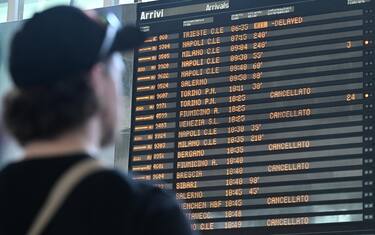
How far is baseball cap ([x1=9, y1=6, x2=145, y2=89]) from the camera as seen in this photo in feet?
3.15

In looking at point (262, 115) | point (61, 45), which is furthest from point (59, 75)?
point (262, 115)

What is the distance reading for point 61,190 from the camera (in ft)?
3.06

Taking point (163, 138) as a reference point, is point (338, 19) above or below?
above

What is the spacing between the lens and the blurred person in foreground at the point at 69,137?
921 mm

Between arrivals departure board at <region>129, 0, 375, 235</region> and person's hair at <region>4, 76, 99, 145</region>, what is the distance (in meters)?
3.40

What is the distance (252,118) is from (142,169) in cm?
69

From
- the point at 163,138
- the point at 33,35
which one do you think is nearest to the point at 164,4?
the point at 163,138

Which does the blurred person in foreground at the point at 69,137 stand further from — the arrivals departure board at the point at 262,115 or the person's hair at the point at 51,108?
the arrivals departure board at the point at 262,115

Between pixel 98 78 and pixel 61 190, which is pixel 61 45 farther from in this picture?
pixel 61 190

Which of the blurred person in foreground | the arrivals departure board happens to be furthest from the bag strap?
the arrivals departure board

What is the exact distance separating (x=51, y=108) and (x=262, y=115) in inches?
143

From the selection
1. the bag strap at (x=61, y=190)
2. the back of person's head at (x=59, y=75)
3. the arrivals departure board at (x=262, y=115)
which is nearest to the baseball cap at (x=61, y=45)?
the back of person's head at (x=59, y=75)

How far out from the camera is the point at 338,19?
4547 mm

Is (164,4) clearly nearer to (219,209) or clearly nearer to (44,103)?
(219,209)
